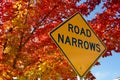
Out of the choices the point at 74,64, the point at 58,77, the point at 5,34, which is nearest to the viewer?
the point at 74,64

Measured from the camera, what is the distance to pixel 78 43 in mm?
5977

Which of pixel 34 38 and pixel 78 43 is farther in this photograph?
pixel 34 38

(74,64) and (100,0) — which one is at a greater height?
(100,0)

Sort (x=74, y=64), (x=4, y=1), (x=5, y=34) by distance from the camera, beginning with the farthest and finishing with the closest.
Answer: (x=4, y=1), (x=5, y=34), (x=74, y=64)

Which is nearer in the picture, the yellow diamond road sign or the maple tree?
the yellow diamond road sign

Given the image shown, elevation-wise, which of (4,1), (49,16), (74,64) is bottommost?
(74,64)

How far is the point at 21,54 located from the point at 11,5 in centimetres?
175

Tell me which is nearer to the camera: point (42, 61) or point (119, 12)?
point (42, 61)

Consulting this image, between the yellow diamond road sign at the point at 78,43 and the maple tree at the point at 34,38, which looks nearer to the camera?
the yellow diamond road sign at the point at 78,43

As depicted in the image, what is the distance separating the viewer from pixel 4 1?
41.0ft

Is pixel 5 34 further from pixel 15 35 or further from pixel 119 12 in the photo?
pixel 119 12

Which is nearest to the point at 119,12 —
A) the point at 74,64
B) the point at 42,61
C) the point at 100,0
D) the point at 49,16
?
the point at 100,0

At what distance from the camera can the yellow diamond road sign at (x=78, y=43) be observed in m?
5.89

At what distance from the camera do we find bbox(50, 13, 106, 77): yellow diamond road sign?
589 centimetres
